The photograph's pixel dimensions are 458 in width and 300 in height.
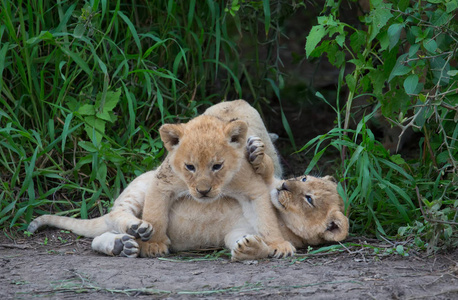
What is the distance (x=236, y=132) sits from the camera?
4.56 m

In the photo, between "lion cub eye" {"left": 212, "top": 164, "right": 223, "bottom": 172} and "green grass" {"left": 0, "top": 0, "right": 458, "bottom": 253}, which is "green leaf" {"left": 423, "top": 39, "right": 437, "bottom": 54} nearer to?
"green grass" {"left": 0, "top": 0, "right": 458, "bottom": 253}

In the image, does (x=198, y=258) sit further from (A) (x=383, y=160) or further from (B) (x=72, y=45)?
(B) (x=72, y=45)

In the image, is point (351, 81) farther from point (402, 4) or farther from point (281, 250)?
point (281, 250)

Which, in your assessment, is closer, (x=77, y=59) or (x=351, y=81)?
(x=351, y=81)

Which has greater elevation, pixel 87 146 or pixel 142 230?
pixel 87 146

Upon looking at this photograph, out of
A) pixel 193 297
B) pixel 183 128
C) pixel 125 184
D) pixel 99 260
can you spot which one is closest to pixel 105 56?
pixel 125 184

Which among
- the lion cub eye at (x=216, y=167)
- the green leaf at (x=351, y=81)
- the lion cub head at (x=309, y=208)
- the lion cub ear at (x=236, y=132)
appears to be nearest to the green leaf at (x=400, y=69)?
the green leaf at (x=351, y=81)

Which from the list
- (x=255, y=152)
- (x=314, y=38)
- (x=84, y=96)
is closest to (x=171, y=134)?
(x=255, y=152)

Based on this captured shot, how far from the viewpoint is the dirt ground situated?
355 centimetres

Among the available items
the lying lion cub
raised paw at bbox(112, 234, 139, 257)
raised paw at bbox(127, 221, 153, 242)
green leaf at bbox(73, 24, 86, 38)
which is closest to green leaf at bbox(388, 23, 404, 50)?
the lying lion cub

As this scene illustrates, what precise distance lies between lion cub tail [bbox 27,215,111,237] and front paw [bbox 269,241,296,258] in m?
1.37

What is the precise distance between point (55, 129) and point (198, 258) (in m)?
1.94

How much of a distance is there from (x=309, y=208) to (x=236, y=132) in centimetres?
75

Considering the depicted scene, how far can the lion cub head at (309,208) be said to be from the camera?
460 cm
